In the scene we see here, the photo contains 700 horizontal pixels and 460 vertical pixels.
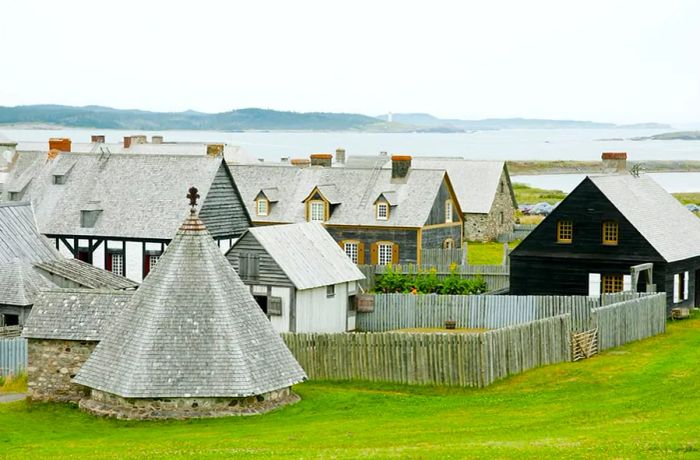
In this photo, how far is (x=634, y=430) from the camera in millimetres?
24000

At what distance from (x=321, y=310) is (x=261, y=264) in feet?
8.81

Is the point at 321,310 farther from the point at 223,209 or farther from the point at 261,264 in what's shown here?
the point at 223,209

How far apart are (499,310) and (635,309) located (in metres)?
5.99

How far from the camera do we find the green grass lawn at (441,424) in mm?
22656

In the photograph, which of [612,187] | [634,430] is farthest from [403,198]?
[634,430]

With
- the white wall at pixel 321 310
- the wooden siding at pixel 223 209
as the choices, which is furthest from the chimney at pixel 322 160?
the white wall at pixel 321 310

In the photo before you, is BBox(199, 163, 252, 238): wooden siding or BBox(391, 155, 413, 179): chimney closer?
BBox(199, 163, 252, 238): wooden siding

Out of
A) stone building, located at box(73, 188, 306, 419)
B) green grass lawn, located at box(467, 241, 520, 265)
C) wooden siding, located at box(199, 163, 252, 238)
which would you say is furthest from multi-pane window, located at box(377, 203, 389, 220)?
A: stone building, located at box(73, 188, 306, 419)

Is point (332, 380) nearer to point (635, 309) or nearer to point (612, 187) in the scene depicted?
point (635, 309)

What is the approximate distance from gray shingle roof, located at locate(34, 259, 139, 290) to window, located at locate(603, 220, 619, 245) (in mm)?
17261

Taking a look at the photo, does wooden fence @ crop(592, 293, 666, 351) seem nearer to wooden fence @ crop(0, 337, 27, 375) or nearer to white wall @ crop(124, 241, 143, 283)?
wooden fence @ crop(0, 337, 27, 375)

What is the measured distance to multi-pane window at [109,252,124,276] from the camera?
180 feet

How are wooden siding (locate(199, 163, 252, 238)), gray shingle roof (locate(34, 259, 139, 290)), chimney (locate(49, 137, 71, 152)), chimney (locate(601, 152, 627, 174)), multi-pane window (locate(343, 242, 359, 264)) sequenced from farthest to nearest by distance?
chimney (locate(49, 137, 71, 152)) → multi-pane window (locate(343, 242, 359, 264)) → wooden siding (locate(199, 163, 252, 238)) → chimney (locate(601, 152, 627, 174)) → gray shingle roof (locate(34, 259, 139, 290))

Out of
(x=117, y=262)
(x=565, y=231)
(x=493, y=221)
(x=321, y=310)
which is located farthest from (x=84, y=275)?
(x=493, y=221)
